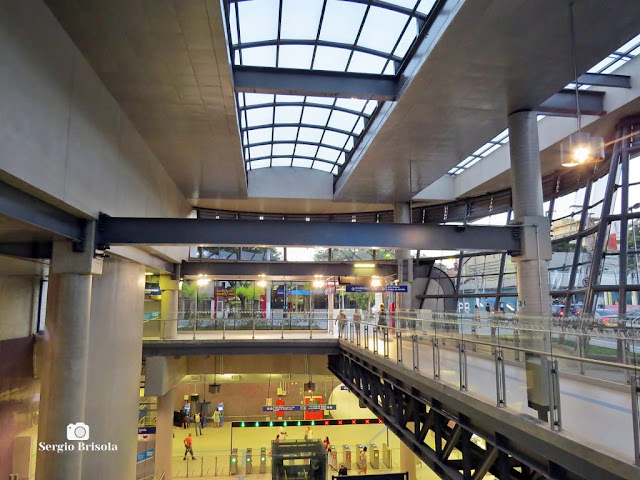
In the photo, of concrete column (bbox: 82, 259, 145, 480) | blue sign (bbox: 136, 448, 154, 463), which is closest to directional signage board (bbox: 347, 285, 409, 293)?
concrete column (bbox: 82, 259, 145, 480)

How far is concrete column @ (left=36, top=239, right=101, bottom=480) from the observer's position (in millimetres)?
9070

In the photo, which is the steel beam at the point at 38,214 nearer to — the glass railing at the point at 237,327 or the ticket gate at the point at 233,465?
the glass railing at the point at 237,327

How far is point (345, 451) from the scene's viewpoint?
23.3m

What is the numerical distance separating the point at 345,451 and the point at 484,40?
68.6 ft

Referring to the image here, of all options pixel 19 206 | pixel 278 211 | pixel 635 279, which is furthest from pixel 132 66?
pixel 278 211

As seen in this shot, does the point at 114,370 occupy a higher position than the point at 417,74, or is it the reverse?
the point at 417,74

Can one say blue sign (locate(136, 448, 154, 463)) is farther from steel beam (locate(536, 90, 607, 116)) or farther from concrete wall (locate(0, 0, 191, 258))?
steel beam (locate(536, 90, 607, 116))

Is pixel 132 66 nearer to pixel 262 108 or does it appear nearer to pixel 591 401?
pixel 262 108

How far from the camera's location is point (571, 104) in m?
13.9

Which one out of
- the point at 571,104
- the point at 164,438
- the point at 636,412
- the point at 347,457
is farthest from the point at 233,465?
the point at 636,412

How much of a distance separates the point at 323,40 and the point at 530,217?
298 inches

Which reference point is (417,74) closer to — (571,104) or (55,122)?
(571,104)

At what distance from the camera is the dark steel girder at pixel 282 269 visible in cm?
2480

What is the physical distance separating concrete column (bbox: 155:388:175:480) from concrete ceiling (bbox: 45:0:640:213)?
38.5 ft
